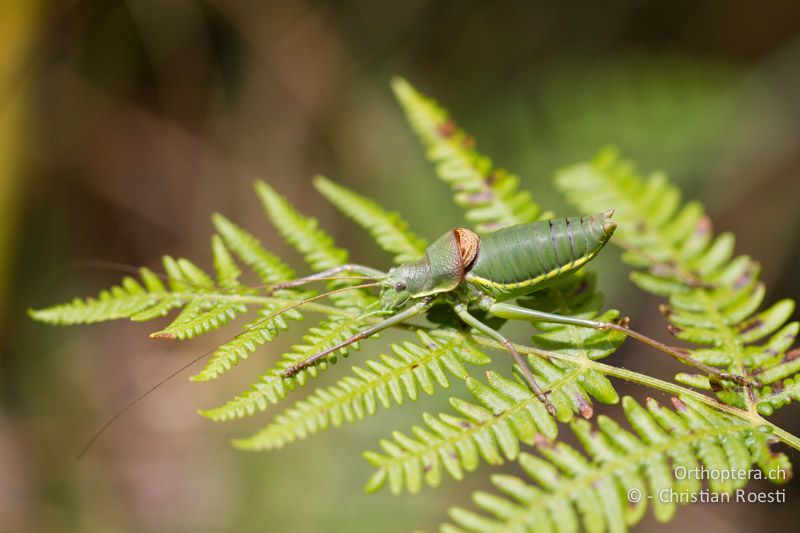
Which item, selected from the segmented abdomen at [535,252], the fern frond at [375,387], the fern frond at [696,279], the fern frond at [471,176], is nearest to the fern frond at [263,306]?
the fern frond at [375,387]

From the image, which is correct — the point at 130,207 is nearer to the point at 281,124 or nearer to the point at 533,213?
the point at 281,124

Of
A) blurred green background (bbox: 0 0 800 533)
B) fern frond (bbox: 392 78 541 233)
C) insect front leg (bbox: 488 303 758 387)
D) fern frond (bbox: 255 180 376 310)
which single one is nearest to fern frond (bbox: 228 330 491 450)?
insect front leg (bbox: 488 303 758 387)

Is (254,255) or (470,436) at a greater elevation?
(254,255)

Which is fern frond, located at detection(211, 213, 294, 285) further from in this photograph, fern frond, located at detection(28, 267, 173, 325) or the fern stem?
the fern stem

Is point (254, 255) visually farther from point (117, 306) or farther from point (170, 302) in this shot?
point (117, 306)

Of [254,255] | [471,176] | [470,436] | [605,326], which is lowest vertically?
[470,436]

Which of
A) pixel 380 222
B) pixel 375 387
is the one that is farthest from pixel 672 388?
pixel 380 222

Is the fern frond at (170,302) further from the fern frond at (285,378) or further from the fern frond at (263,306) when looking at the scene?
the fern frond at (285,378)
